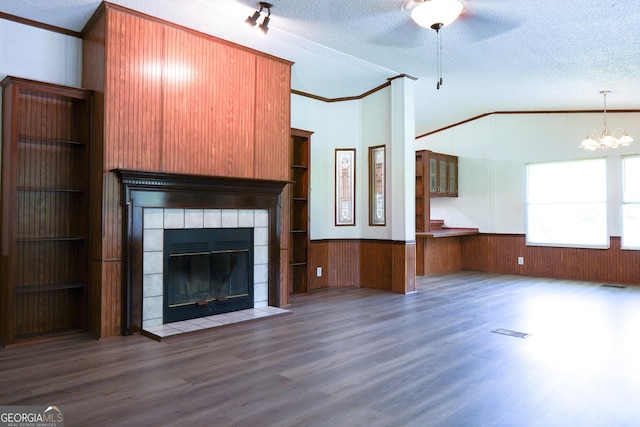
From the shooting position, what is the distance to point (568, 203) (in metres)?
7.68

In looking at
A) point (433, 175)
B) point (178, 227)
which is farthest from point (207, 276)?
point (433, 175)

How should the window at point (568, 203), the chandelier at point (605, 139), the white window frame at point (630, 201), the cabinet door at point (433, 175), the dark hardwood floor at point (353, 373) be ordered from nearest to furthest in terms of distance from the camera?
the dark hardwood floor at point (353, 373) → the chandelier at point (605, 139) → the white window frame at point (630, 201) → the window at point (568, 203) → the cabinet door at point (433, 175)

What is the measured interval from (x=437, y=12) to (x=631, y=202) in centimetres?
578

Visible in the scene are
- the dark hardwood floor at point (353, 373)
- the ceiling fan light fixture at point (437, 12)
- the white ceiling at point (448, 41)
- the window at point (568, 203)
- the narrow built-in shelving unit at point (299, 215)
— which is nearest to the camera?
the dark hardwood floor at point (353, 373)

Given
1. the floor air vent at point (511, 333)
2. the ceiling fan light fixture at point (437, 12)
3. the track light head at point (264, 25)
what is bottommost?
the floor air vent at point (511, 333)

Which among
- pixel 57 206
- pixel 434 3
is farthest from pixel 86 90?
pixel 434 3

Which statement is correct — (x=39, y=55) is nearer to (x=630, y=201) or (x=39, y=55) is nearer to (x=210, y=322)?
(x=210, y=322)

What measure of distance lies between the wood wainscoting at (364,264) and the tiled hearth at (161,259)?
5.65 ft

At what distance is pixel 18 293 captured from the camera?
3.76 metres

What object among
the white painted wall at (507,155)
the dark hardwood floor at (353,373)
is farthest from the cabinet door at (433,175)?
the dark hardwood floor at (353,373)

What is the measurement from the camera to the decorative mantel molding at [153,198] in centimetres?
399

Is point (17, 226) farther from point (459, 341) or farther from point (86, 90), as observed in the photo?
point (459, 341)

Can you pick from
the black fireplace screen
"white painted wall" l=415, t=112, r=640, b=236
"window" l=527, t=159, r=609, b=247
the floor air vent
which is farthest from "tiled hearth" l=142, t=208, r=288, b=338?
"window" l=527, t=159, r=609, b=247

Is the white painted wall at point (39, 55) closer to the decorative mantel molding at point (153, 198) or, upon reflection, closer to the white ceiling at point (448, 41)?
the white ceiling at point (448, 41)
